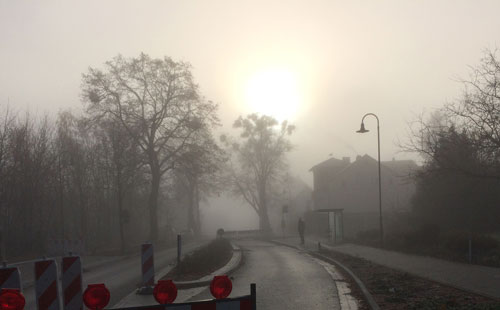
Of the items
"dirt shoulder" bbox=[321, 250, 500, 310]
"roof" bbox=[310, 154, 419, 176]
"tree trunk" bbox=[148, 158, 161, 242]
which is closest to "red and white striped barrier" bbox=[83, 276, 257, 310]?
"dirt shoulder" bbox=[321, 250, 500, 310]

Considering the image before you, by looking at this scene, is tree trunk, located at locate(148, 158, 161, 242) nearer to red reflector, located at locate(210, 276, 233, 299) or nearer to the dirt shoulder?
the dirt shoulder

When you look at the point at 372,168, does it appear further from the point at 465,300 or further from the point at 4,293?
the point at 4,293

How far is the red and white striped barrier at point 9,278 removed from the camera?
21.0 ft

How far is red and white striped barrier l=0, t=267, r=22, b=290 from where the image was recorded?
252 inches

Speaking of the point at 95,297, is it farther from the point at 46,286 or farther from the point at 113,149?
the point at 113,149

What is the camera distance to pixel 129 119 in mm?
40375

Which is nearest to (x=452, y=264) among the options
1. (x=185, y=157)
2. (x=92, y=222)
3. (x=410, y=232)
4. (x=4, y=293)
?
(x=410, y=232)

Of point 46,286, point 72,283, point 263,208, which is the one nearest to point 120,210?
point 72,283

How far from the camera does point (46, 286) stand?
6.62 metres

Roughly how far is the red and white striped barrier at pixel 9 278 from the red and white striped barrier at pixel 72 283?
0.93m

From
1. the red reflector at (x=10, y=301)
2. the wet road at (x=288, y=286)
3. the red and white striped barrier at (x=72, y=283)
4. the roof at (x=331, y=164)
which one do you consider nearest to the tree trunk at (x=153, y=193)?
the wet road at (x=288, y=286)

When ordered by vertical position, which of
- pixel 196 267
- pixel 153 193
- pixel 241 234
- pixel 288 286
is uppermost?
pixel 153 193

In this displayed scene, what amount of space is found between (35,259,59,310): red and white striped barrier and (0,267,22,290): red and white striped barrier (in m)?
0.25

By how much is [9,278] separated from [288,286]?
29.2ft
